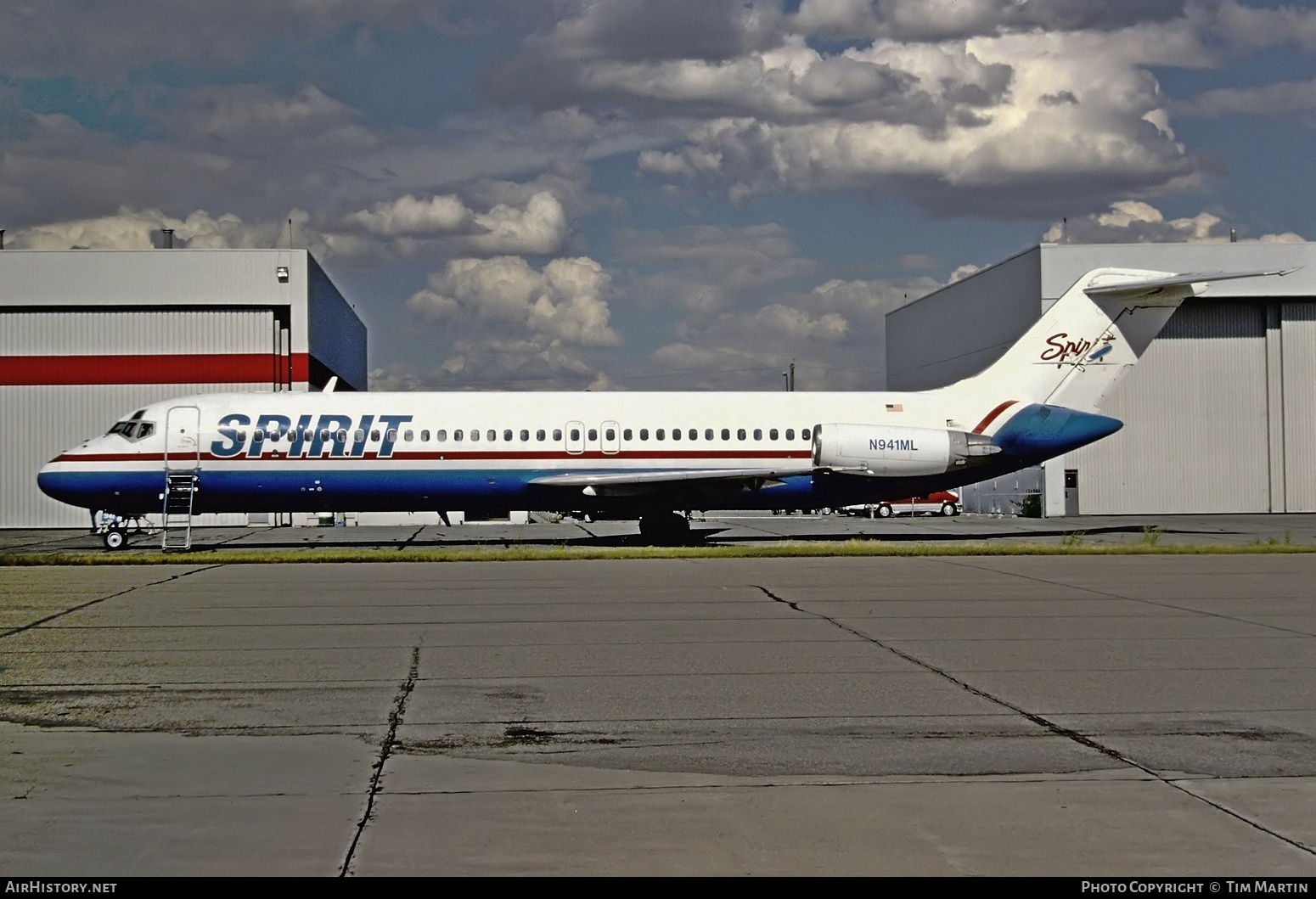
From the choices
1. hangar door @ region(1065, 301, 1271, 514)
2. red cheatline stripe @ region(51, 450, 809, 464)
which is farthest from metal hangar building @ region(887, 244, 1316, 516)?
red cheatline stripe @ region(51, 450, 809, 464)

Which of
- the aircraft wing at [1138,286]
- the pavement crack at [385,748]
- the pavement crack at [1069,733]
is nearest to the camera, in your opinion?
the pavement crack at [385,748]

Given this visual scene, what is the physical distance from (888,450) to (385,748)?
2154 cm

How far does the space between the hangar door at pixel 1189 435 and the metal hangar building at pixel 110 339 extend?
29946mm

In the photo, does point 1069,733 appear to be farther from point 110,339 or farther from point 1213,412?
point 1213,412

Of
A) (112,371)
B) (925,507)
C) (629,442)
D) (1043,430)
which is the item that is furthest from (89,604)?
(925,507)

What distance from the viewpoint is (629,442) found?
28375 millimetres

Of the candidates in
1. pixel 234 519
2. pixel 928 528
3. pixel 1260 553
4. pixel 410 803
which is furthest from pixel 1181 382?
pixel 410 803

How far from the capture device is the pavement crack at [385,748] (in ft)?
18.3

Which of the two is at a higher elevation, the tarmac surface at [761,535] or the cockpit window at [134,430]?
the cockpit window at [134,430]

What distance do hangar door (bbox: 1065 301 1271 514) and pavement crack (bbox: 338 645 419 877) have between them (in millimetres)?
40180

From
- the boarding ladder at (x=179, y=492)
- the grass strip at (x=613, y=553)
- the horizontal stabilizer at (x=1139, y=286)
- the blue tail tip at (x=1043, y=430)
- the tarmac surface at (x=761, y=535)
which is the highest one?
the horizontal stabilizer at (x=1139, y=286)

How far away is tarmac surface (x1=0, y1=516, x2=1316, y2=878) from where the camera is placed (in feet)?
18.4

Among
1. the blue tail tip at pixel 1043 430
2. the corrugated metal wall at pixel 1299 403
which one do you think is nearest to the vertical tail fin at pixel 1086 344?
the blue tail tip at pixel 1043 430

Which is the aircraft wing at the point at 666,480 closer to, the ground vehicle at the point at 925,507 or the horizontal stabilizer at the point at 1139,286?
the horizontal stabilizer at the point at 1139,286
